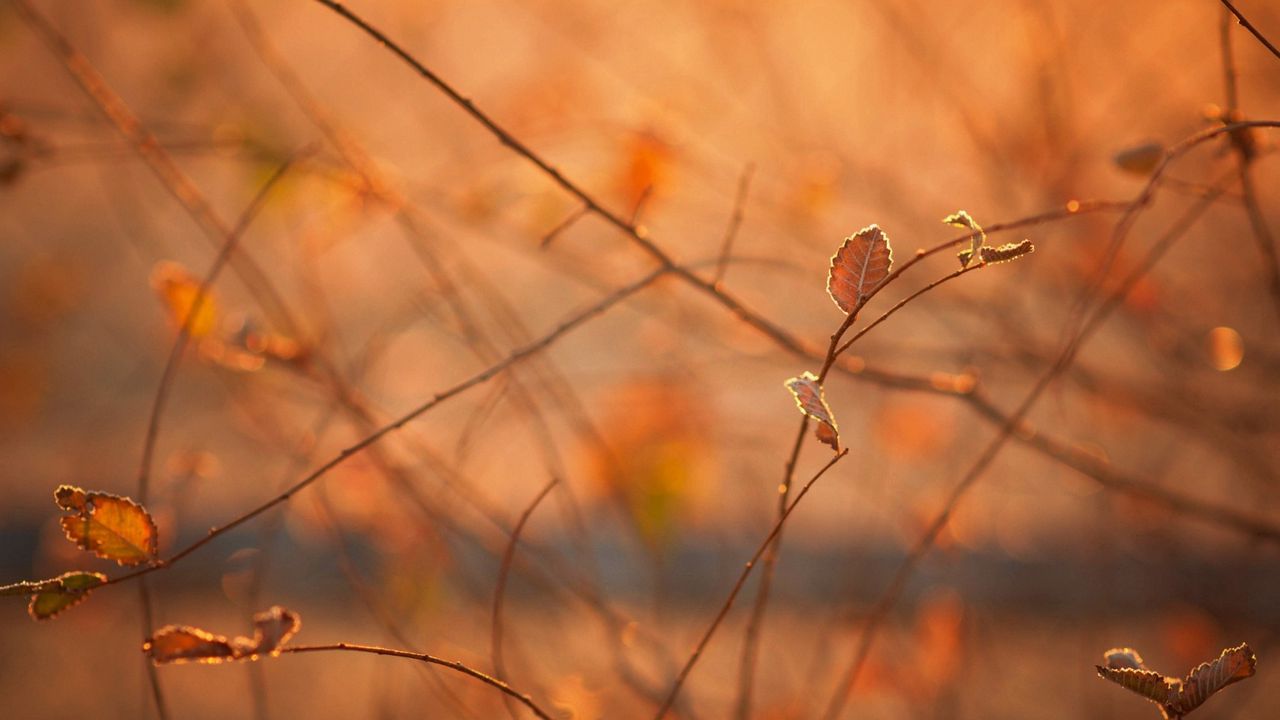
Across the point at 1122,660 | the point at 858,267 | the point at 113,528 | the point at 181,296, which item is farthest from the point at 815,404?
the point at 181,296

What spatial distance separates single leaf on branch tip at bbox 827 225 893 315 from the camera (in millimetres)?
314

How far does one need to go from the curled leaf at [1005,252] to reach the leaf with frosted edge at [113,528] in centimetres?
33

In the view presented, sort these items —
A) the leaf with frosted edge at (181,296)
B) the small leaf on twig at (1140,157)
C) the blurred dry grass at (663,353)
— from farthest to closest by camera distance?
1. the blurred dry grass at (663,353)
2. the leaf with frosted edge at (181,296)
3. the small leaf on twig at (1140,157)

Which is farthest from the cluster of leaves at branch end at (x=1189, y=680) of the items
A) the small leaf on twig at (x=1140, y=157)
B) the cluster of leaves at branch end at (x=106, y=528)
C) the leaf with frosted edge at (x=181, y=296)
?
the leaf with frosted edge at (x=181, y=296)

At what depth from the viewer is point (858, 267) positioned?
318 millimetres

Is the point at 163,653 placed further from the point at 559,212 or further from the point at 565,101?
the point at 565,101

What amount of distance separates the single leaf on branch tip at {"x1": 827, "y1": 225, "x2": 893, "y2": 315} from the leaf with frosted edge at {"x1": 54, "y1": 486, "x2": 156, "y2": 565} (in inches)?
11.0

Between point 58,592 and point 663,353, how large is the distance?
0.66 meters

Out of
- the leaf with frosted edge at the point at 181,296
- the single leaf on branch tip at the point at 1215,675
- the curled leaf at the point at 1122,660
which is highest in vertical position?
the leaf with frosted edge at the point at 181,296

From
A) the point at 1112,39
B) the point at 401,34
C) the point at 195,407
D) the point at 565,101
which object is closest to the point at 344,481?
the point at 565,101

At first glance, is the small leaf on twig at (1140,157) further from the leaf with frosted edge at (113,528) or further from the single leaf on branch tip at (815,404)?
the leaf with frosted edge at (113,528)

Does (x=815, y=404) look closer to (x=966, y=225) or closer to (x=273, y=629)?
(x=966, y=225)

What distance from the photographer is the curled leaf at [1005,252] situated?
0.95 ft

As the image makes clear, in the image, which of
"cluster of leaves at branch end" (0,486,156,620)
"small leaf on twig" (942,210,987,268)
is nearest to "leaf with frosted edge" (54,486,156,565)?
"cluster of leaves at branch end" (0,486,156,620)
